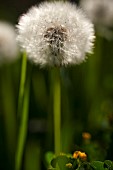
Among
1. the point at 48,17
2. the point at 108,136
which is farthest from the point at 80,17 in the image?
the point at 108,136

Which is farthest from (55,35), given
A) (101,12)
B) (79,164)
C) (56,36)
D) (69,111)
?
(101,12)

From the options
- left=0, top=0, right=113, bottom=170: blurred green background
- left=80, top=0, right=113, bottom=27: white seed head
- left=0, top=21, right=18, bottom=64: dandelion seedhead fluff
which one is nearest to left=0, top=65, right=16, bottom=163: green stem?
left=0, top=0, right=113, bottom=170: blurred green background

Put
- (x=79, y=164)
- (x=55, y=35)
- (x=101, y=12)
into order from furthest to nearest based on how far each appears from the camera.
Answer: (x=101, y=12), (x=55, y=35), (x=79, y=164)

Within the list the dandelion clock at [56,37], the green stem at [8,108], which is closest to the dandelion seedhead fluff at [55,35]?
the dandelion clock at [56,37]

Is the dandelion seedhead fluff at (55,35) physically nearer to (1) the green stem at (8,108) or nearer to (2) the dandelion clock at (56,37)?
(2) the dandelion clock at (56,37)

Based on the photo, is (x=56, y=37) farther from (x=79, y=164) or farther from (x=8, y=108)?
(x=8, y=108)

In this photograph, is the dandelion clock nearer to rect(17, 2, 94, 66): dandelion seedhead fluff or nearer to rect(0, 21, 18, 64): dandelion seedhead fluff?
rect(17, 2, 94, 66): dandelion seedhead fluff
